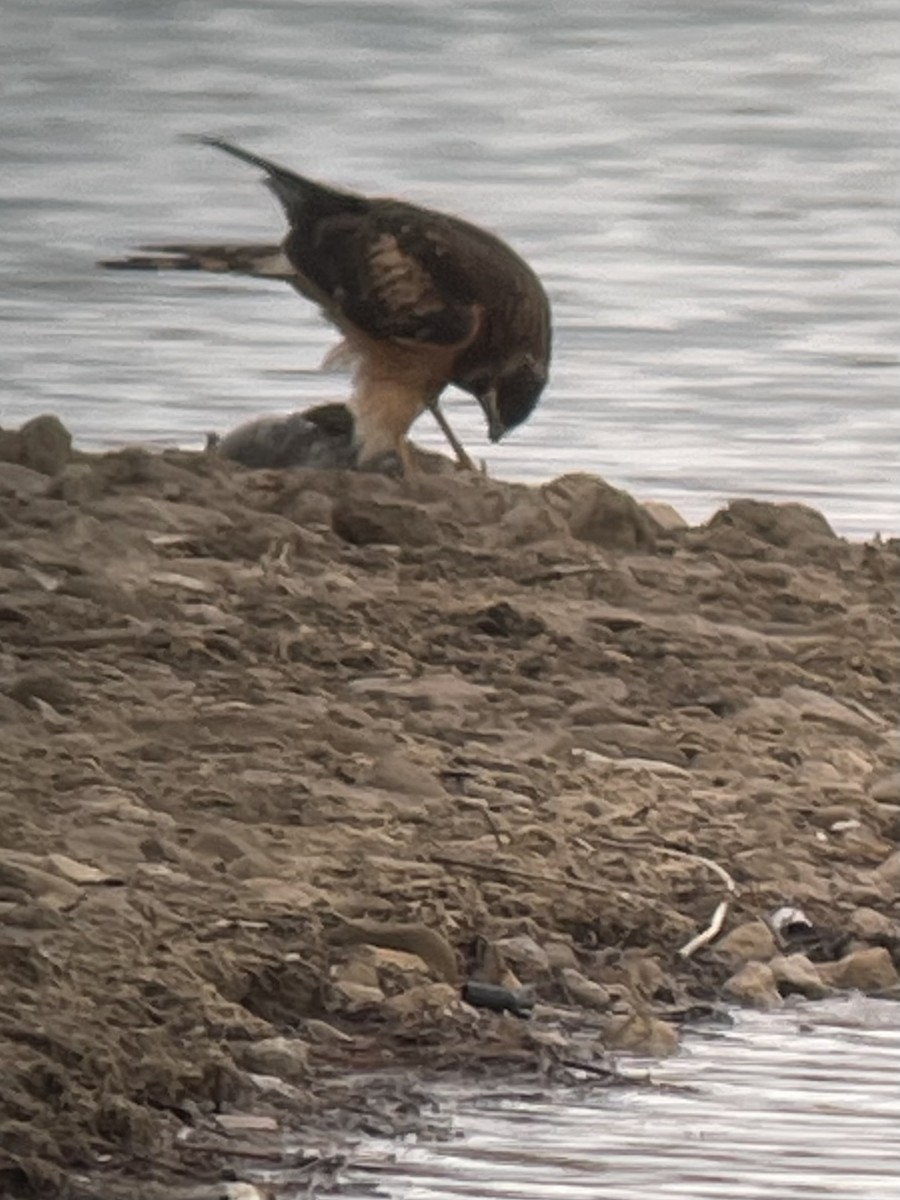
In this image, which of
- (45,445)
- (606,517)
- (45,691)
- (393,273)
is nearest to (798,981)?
(45,691)

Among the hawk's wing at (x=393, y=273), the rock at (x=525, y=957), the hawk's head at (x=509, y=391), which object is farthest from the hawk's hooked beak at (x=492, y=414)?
the rock at (x=525, y=957)

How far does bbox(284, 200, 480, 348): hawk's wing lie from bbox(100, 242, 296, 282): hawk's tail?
15 centimetres

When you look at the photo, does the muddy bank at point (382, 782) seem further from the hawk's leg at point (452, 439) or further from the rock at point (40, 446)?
the hawk's leg at point (452, 439)

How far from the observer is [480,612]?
315 inches

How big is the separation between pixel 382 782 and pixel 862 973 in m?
0.96

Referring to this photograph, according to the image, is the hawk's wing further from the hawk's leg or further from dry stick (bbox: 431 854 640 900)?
dry stick (bbox: 431 854 640 900)

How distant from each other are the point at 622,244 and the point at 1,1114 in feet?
25.6

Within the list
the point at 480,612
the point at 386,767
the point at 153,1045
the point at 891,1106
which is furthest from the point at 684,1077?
the point at 480,612

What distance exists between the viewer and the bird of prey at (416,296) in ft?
33.3

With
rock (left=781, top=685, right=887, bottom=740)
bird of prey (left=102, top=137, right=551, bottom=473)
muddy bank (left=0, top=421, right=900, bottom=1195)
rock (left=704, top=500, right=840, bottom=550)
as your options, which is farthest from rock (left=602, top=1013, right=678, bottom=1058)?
bird of prey (left=102, top=137, right=551, bottom=473)

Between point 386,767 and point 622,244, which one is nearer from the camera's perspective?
point 386,767

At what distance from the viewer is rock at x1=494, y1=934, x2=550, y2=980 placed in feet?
19.1

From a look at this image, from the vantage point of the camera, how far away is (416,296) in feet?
33.7

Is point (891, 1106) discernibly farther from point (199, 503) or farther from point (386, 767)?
point (199, 503)
